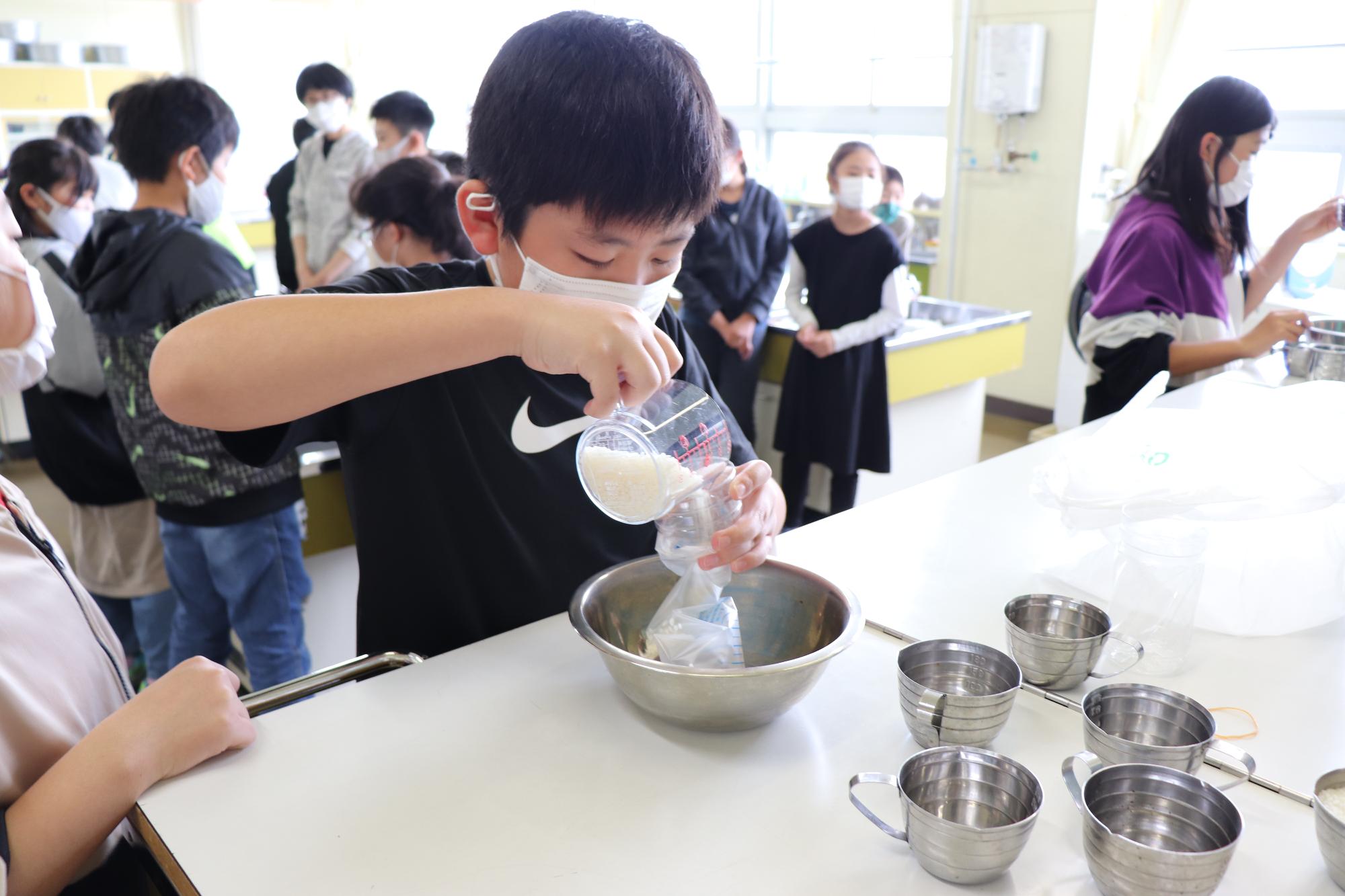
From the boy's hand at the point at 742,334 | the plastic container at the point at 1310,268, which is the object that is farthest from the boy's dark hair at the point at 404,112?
the plastic container at the point at 1310,268

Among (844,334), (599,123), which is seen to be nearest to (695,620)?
(599,123)

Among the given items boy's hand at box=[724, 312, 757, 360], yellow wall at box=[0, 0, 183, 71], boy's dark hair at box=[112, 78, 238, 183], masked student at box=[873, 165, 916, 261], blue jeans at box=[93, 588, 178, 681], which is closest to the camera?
boy's dark hair at box=[112, 78, 238, 183]

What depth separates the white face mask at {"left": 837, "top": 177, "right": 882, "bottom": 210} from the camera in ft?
9.62

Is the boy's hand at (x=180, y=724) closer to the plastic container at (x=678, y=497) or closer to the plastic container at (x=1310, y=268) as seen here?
the plastic container at (x=678, y=497)

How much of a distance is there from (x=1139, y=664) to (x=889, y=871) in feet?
1.55

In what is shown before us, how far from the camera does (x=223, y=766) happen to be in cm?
81

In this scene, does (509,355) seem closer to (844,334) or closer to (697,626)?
(697,626)

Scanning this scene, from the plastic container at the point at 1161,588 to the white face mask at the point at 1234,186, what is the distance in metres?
1.39

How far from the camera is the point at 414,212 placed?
2.19 m

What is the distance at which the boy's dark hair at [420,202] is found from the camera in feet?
7.14

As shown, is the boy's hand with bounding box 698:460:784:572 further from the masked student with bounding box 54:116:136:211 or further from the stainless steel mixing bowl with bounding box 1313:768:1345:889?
the masked student with bounding box 54:116:136:211

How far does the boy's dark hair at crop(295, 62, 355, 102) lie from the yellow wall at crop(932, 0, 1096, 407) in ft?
8.65

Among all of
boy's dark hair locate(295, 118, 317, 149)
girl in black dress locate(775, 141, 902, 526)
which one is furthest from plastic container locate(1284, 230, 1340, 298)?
boy's dark hair locate(295, 118, 317, 149)

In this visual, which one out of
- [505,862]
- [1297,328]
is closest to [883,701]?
[505,862]
